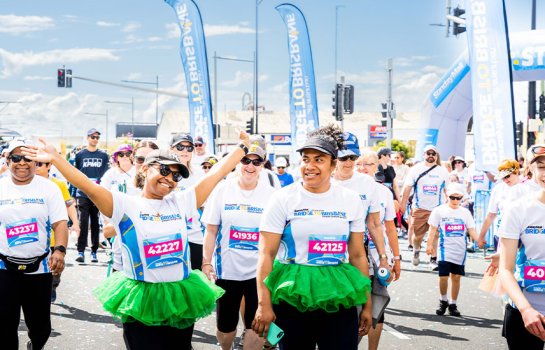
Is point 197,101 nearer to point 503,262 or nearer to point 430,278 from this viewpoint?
point 430,278

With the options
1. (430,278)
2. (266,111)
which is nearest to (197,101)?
(430,278)

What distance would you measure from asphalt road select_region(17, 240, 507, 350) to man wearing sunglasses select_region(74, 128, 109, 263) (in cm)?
138

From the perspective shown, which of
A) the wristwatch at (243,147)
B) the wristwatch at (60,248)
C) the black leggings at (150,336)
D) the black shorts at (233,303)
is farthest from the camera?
the black shorts at (233,303)

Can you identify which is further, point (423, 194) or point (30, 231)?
point (423, 194)

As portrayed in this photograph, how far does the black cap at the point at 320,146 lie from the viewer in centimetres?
443

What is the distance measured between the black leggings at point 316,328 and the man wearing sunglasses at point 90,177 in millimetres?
9319

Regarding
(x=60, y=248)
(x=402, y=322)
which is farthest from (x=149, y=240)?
(x=402, y=322)

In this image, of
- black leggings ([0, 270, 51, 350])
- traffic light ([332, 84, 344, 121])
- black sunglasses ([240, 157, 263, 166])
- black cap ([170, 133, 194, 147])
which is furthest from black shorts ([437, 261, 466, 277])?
traffic light ([332, 84, 344, 121])

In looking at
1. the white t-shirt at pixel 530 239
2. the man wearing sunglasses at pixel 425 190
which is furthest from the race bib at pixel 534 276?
the man wearing sunglasses at pixel 425 190

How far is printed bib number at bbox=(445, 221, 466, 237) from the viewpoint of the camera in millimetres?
9547

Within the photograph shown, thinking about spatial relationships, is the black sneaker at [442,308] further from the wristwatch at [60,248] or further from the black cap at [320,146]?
the black cap at [320,146]

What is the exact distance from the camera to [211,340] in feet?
25.4

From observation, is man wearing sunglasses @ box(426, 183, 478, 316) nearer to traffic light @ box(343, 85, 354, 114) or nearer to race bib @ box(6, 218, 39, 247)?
race bib @ box(6, 218, 39, 247)

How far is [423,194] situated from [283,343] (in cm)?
937
